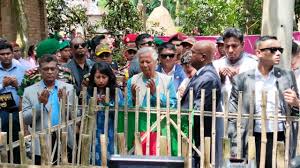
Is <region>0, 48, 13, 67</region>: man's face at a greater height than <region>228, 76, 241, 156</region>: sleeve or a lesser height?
greater

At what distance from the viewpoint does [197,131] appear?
516cm

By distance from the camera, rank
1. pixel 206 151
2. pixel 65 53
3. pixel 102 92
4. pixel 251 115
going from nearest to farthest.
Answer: pixel 206 151, pixel 251 115, pixel 102 92, pixel 65 53

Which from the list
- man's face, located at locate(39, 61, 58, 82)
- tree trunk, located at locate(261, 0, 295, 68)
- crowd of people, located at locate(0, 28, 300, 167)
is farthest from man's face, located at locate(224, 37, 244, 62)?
man's face, located at locate(39, 61, 58, 82)

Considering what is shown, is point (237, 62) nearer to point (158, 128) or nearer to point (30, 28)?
point (158, 128)

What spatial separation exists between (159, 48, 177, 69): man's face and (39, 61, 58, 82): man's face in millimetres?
1473

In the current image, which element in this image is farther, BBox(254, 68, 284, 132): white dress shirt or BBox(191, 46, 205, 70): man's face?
BBox(191, 46, 205, 70): man's face

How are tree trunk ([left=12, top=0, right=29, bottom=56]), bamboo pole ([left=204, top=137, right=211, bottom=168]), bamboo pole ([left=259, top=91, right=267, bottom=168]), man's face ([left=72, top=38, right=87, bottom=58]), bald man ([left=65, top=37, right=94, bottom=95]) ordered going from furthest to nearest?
tree trunk ([left=12, top=0, right=29, bottom=56])
man's face ([left=72, top=38, right=87, bottom=58])
bald man ([left=65, top=37, right=94, bottom=95])
bamboo pole ([left=259, top=91, right=267, bottom=168])
bamboo pole ([left=204, top=137, right=211, bottom=168])

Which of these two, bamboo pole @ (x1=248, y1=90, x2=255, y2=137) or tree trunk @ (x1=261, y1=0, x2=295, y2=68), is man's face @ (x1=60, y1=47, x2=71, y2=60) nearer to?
tree trunk @ (x1=261, y1=0, x2=295, y2=68)

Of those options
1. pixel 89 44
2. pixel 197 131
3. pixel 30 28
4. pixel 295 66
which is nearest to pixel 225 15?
pixel 30 28

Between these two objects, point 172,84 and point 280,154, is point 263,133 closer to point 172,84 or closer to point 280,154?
point 280,154

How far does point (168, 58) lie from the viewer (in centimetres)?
632

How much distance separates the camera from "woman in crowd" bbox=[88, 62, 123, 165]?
17.2 ft

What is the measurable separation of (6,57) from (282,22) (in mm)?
3114

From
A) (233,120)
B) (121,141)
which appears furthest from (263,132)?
(121,141)
